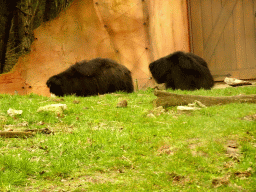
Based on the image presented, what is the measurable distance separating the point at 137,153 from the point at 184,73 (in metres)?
5.40

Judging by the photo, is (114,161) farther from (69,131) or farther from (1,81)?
(1,81)

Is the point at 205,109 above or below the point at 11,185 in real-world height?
above

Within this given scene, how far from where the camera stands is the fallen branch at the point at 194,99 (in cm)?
520

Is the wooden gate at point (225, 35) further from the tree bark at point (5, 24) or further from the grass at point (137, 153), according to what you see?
Answer: the tree bark at point (5, 24)

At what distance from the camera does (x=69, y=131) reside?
14.3 feet

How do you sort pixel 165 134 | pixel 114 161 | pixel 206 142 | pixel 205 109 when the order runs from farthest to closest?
pixel 205 109
pixel 165 134
pixel 206 142
pixel 114 161

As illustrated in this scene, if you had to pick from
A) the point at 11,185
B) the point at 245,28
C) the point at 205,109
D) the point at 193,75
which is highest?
the point at 245,28

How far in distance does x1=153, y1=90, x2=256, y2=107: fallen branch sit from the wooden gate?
226 inches

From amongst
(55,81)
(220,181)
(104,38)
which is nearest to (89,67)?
(55,81)

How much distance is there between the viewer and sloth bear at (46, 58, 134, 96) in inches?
345

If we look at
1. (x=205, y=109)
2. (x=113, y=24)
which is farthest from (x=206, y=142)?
(x=113, y=24)

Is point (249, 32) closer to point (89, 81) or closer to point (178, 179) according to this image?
point (89, 81)

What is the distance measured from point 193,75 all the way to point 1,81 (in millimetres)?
6815

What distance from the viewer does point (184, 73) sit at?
861 centimetres
